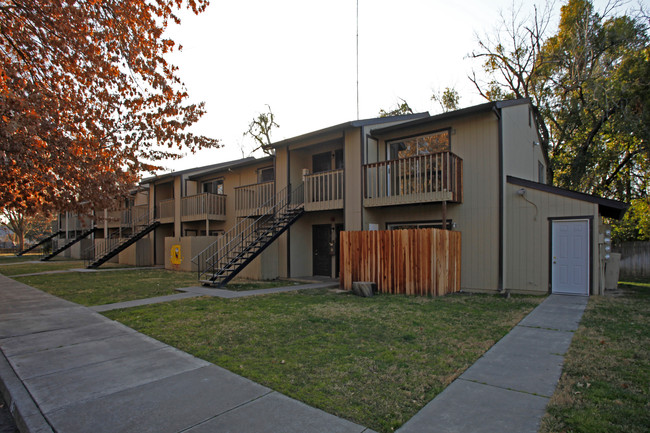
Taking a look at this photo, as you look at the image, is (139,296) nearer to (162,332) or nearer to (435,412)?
(162,332)

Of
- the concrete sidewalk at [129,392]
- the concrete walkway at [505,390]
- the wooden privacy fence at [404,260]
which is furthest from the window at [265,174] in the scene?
the concrete walkway at [505,390]

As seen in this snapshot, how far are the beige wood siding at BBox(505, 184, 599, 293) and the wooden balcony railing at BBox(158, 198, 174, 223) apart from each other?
61.5 feet

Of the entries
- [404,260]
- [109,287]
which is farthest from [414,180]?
[109,287]

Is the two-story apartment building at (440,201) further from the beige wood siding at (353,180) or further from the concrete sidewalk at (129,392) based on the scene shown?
the concrete sidewalk at (129,392)

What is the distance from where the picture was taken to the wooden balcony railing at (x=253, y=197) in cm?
1627

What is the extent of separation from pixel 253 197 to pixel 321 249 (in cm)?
407

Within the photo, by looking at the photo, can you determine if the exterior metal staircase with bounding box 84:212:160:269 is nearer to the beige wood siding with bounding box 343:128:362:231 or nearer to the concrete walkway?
the beige wood siding with bounding box 343:128:362:231

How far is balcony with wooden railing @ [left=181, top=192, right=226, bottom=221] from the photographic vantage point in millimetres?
19859

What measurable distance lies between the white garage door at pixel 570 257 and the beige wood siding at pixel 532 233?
0.64 feet

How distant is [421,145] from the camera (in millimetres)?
13195

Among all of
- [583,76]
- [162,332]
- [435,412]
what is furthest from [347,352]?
[583,76]

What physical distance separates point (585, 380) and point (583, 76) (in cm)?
2009

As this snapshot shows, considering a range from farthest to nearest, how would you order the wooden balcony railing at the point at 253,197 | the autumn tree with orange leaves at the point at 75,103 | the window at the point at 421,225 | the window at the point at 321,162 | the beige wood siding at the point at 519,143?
the wooden balcony railing at the point at 253,197
the window at the point at 321,162
the window at the point at 421,225
the beige wood siding at the point at 519,143
the autumn tree with orange leaves at the point at 75,103

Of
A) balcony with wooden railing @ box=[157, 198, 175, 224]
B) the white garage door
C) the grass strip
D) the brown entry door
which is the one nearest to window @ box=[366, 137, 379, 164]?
the brown entry door
